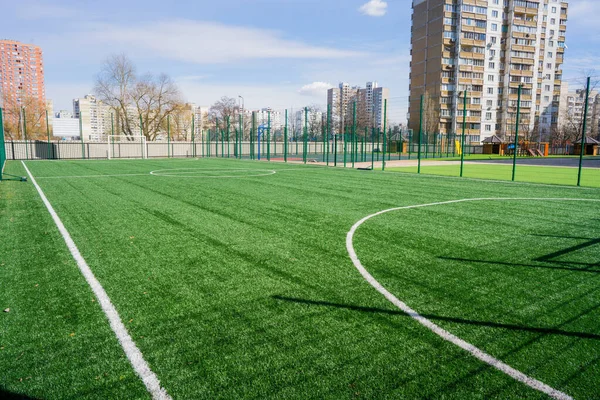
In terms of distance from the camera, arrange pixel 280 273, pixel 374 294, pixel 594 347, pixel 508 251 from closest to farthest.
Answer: pixel 594 347 → pixel 374 294 → pixel 280 273 → pixel 508 251

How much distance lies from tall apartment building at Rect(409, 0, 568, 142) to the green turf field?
67.9 m

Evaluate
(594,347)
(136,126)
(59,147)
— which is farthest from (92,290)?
(136,126)

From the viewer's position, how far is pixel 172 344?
108 inches

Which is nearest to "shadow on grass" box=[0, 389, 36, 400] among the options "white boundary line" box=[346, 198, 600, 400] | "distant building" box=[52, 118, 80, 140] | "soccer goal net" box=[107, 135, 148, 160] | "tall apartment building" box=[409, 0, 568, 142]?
"white boundary line" box=[346, 198, 600, 400]

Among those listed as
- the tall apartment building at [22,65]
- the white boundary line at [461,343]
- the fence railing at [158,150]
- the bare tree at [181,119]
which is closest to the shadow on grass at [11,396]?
the white boundary line at [461,343]

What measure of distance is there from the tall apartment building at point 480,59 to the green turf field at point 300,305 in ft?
223

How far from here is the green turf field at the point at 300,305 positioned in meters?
2.37

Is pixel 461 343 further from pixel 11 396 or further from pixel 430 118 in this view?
pixel 430 118

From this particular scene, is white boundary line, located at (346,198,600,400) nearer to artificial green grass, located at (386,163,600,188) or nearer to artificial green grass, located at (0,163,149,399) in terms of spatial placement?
artificial green grass, located at (0,163,149,399)

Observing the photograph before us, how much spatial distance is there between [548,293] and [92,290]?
164 inches

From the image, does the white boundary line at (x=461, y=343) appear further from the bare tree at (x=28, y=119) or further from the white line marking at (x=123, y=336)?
the bare tree at (x=28, y=119)

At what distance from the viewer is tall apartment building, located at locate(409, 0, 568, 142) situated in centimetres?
6919

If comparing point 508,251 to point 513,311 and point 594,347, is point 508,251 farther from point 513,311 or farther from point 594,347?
point 594,347

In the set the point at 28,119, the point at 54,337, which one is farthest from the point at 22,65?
the point at 54,337
